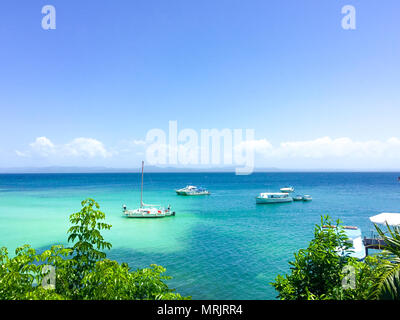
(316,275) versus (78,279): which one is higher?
(78,279)

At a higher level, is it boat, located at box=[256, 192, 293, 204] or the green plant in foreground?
the green plant in foreground

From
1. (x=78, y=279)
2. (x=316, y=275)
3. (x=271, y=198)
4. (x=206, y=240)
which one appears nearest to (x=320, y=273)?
(x=316, y=275)

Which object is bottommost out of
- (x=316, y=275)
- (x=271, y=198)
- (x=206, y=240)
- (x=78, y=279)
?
(x=206, y=240)

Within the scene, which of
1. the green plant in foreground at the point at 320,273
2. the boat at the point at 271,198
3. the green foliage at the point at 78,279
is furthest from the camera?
the boat at the point at 271,198

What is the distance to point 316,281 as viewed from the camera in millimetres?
5793

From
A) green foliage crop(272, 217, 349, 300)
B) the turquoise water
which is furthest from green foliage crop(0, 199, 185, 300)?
the turquoise water

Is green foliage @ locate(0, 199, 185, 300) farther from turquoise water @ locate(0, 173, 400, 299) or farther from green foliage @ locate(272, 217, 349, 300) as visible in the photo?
turquoise water @ locate(0, 173, 400, 299)

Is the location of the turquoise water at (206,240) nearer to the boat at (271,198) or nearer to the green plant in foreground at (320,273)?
the boat at (271,198)

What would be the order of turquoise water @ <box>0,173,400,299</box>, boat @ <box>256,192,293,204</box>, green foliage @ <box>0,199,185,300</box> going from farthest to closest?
1. boat @ <box>256,192,293,204</box>
2. turquoise water @ <box>0,173,400,299</box>
3. green foliage @ <box>0,199,185,300</box>

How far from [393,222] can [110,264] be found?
20790 mm

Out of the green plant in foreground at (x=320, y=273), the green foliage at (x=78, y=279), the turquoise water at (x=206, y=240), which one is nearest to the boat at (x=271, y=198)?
the turquoise water at (x=206, y=240)

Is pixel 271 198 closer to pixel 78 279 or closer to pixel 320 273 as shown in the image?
pixel 320 273
